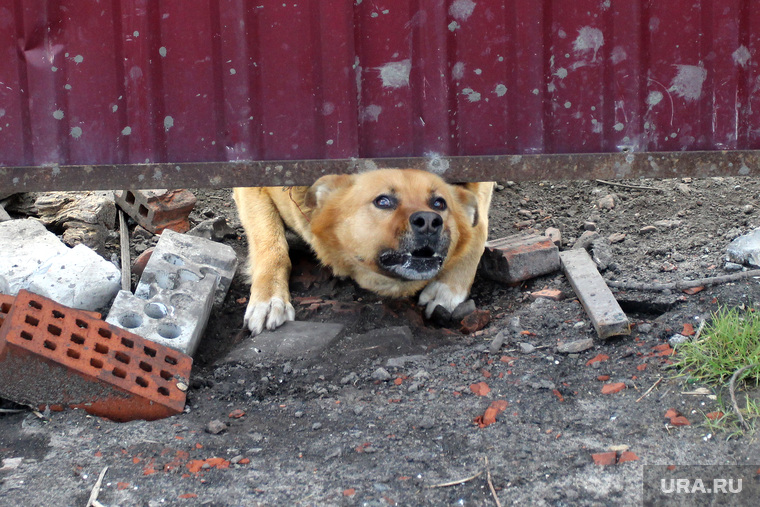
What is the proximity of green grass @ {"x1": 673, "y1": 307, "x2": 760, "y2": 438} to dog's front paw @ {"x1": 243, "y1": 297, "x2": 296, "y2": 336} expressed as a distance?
1.85m

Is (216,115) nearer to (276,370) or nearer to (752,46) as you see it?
(276,370)

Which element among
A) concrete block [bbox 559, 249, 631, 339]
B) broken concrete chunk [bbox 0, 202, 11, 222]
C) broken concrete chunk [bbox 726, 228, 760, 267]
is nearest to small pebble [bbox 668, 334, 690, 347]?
concrete block [bbox 559, 249, 631, 339]

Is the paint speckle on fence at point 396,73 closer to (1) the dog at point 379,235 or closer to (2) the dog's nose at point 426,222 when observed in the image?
(1) the dog at point 379,235

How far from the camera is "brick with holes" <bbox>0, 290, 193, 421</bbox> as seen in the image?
2350 mm

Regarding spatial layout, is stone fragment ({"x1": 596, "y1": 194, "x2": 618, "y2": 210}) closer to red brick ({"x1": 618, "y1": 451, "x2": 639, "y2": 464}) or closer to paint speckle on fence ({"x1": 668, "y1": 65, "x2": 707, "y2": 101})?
paint speckle on fence ({"x1": 668, "y1": 65, "x2": 707, "y2": 101})

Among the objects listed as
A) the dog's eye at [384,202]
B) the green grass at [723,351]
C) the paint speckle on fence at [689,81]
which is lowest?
the green grass at [723,351]

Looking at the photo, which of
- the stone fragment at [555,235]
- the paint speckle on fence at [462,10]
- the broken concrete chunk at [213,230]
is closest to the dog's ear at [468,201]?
the stone fragment at [555,235]

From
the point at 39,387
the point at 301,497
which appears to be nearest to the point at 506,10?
the point at 301,497

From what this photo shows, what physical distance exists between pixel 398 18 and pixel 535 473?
2.02 m

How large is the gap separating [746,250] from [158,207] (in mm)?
3417

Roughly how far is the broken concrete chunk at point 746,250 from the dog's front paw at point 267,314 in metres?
2.21

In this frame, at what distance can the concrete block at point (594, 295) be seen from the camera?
284cm

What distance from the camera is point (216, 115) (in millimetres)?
3059

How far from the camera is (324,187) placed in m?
3.57
